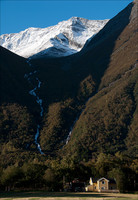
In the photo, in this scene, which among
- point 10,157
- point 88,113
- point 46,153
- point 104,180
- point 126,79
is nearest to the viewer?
Answer: point 104,180

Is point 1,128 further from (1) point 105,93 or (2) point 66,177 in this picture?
(2) point 66,177

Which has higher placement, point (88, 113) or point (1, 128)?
point (88, 113)

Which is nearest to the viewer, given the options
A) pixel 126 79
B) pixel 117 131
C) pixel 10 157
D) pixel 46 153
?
pixel 10 157

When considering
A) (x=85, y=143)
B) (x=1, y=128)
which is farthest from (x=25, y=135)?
(x=85, y=143)

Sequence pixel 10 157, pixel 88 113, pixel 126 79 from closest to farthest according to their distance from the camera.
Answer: pixel 10 157, pixel 88 113, pixel 126 79

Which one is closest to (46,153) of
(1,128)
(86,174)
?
(1,128)

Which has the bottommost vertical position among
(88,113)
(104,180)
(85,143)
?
(104,180)

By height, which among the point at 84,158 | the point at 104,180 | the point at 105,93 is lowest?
the point at 104,180

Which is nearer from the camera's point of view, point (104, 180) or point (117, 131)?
point (104, 180)

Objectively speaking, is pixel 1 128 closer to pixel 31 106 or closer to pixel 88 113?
pixel 31 106
